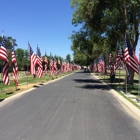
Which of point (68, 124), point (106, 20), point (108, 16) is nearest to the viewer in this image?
point (68, 124)

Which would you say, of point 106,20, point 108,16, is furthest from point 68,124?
point 108,16

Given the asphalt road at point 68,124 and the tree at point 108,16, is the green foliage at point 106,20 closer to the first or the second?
the tree at point 108,16

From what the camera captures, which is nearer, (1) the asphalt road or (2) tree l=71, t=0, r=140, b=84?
(1) the asphalt road

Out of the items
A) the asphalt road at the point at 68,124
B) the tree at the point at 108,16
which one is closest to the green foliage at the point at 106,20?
the tree at the point at 108,16

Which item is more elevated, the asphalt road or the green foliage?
the green foliage

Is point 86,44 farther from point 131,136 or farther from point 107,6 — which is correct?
point 131,136

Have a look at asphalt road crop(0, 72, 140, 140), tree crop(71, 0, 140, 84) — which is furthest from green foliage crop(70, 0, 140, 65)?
asphalt road crop(0, 72, 140, 140)

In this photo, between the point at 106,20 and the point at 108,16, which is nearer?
the point at 106,20

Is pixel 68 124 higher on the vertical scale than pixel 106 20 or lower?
lower

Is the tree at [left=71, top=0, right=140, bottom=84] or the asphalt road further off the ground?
the tree at [left=71, top=0, right=140, bottom=84]

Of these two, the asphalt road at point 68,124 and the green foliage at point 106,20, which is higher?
the green foliage at point 106,20

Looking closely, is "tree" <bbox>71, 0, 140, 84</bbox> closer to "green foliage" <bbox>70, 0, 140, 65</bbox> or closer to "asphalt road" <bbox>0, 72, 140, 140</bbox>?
"green foliage" <bbox>70, 0, 140, 65</bbox>

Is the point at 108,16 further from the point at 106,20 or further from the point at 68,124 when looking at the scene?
the point at 68,124

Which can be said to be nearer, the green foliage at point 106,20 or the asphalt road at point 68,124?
the asphalt road at point 68,124
